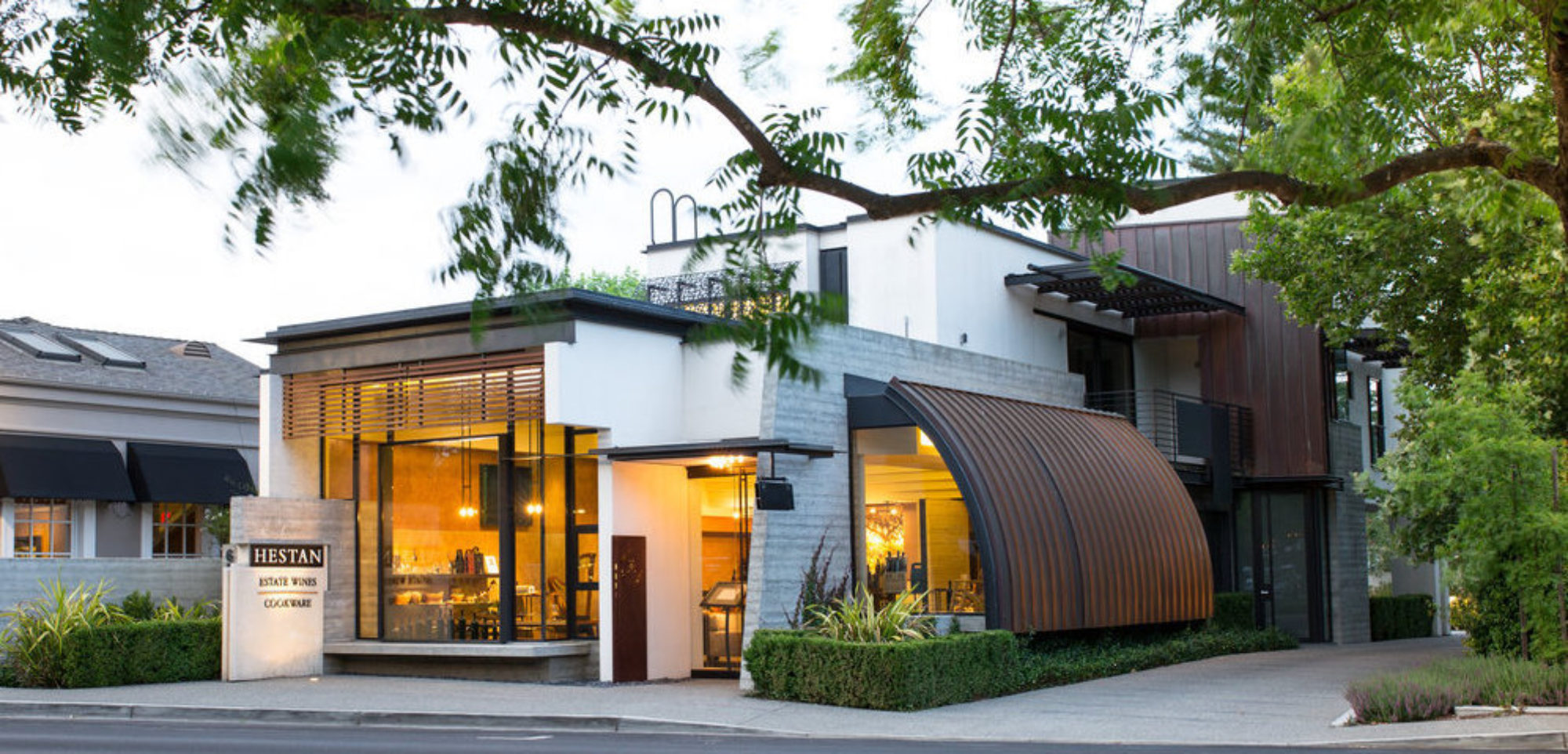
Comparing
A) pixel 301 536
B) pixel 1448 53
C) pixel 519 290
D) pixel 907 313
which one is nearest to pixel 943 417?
pixel 907 313

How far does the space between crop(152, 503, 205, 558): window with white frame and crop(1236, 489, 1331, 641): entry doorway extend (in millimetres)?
19418

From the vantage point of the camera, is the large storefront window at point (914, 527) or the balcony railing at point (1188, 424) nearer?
the large storefront window at point (914, 527)

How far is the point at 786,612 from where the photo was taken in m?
19.0

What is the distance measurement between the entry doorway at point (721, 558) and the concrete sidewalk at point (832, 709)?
732 mm

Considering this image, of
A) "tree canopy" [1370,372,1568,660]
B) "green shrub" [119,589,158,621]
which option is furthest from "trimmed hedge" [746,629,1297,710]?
"green shrub" [119,589,158,621]

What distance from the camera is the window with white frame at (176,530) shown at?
2852 centimetres

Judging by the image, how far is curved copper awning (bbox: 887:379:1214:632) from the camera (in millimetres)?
19688

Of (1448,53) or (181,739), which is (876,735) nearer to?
(181,739)

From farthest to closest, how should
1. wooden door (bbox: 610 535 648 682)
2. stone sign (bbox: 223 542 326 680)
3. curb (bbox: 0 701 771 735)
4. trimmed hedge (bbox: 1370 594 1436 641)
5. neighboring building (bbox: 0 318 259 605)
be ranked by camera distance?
trimmed hedge (bbox: 1370 594 1436 641)
neighboring building (bbox: 0 318 259 605)
stone sign (bbox: 223 542 326 680)
wooden door (bbox: 610 535 648 682)
curb (bbox: 0 701 771 735)

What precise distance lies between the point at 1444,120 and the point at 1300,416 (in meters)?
10.7

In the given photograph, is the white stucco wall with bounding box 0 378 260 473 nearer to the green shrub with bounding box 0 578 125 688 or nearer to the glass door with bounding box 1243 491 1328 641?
the green shrub with bounding box 0 578 125 688

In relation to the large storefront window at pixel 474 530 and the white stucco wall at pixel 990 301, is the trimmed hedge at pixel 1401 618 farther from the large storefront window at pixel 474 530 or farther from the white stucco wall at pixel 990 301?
the large storefront window at pixel 474 530

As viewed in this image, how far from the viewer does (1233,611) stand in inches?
1073

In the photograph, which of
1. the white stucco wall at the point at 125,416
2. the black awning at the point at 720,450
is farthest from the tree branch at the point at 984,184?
the white stucco wall at the point at 125,416
